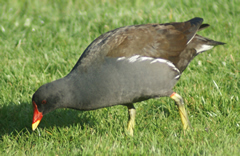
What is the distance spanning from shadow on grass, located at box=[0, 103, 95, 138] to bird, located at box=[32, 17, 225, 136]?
0.58 meters

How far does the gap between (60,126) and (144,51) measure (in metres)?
1.35

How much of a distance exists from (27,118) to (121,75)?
1505mm

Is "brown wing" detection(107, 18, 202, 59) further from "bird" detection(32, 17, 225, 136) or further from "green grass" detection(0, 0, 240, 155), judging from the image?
"green grass" detection(0, 0, 240, 155)

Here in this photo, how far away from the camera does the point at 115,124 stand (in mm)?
4137

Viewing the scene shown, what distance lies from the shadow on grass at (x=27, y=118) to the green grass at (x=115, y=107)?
0.01 metres

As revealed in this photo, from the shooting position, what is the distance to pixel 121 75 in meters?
3.62

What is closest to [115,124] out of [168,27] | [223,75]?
[168,27]

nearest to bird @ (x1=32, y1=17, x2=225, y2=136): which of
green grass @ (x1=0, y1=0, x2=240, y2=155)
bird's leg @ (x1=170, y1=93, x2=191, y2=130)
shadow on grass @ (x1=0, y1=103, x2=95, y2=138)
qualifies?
bird's leg @ (x1=170, y1=93, x2=191, y2=130)

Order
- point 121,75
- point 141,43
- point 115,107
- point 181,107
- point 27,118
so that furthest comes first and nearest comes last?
point 115,107, point 27,118, point 181,107, point 141,43, point 121,75

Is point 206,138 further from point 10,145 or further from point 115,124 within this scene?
point 10,145

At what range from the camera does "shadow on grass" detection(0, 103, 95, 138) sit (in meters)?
4.32

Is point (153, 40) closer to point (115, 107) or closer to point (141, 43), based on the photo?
point (141, 43)

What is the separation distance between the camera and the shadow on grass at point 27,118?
4.32 metres

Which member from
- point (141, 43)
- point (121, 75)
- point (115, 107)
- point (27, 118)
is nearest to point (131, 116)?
point (115, 107)
